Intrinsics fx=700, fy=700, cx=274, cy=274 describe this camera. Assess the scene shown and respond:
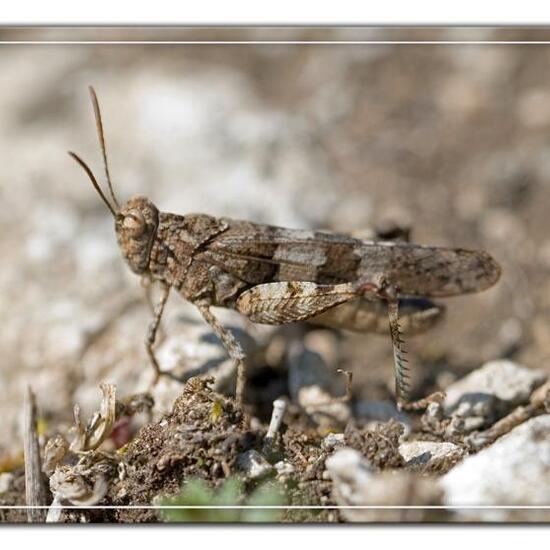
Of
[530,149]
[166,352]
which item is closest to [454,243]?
[530,149]

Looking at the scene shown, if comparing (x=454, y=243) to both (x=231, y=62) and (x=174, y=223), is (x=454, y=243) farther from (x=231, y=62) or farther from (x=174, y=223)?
(x=231, y=62)

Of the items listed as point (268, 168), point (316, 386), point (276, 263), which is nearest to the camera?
point (316, 386)

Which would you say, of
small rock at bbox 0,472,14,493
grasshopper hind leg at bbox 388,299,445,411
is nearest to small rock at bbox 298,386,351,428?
grasshopper hind leg at bbox 388,299,445,411

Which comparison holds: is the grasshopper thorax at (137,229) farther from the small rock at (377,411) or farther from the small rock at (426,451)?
the small rock at (426,451)

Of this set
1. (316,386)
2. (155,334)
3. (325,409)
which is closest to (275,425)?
(325,409)

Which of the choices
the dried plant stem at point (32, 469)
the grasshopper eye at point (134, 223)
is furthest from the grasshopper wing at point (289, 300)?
the dried plant stem at point (32, 469)

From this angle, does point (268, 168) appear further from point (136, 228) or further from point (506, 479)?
point (506, 479)

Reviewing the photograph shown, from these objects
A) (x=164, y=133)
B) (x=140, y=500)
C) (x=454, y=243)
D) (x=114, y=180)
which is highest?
(x=164, y=133)
